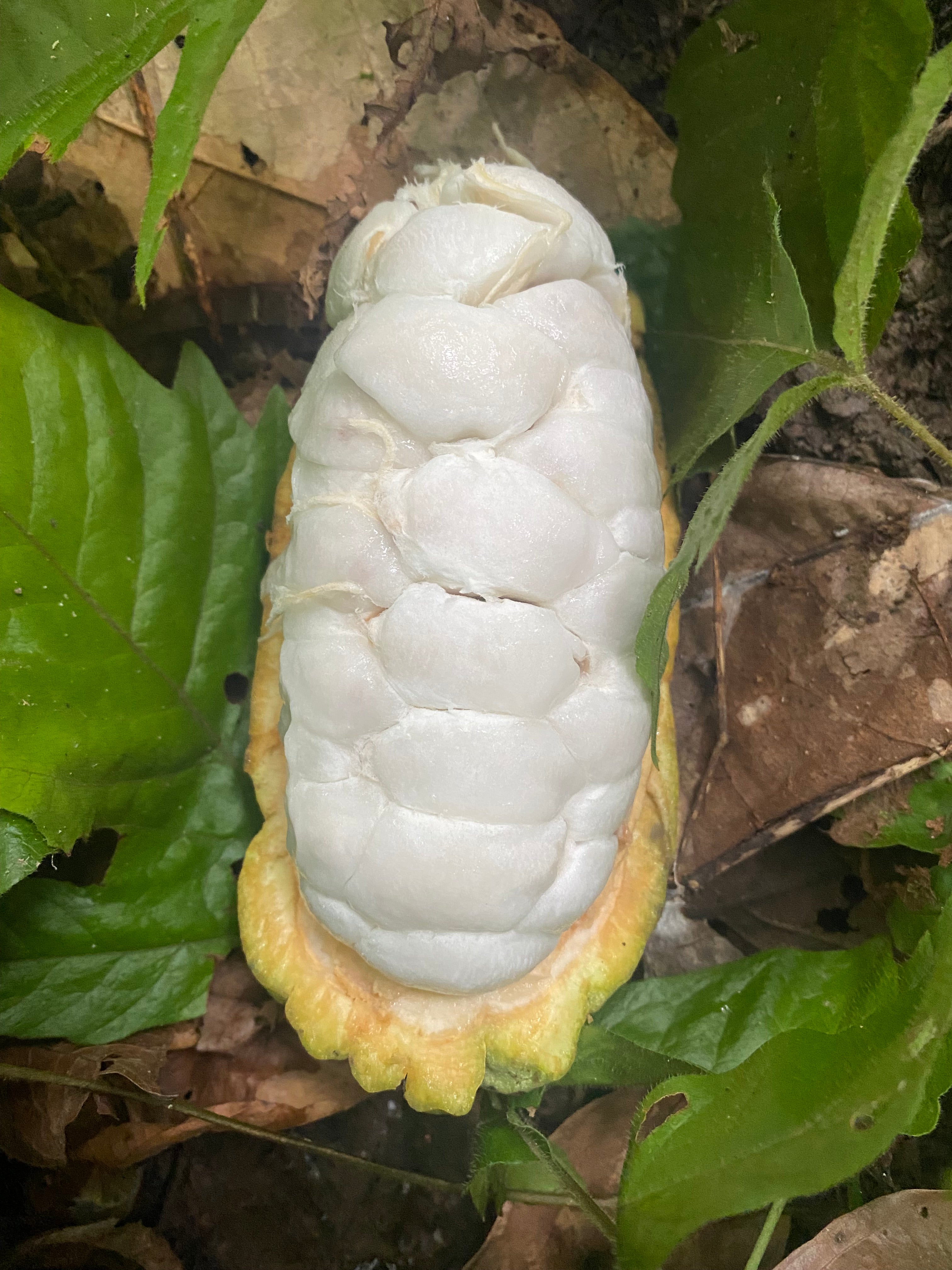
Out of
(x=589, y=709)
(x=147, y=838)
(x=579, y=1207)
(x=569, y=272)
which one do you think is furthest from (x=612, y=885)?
(x=569, y=272)

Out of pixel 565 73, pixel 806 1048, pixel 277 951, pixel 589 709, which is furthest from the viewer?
pixel 565 73

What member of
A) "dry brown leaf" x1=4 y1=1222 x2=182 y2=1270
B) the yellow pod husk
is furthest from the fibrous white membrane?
"dry brown leaf" x1=4 y1=1222 x2=182 y2=1270

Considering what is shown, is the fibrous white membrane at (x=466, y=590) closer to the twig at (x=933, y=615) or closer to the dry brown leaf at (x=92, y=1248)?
the twig at (x=933, y=615)

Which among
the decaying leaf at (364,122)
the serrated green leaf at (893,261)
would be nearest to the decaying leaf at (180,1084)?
the decaying leaf at (364,122)

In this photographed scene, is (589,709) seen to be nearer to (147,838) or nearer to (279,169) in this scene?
(147,838)

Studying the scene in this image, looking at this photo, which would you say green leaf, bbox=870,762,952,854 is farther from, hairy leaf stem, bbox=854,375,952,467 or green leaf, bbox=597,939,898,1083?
hairy leaf stem, bbox=854,375,952,467

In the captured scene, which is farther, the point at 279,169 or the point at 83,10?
the point at 279,169
